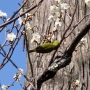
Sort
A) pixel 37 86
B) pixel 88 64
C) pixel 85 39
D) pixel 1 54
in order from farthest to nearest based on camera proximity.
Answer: pixel 88 64 → pixel 85 39 → pixel 1 54 → pixel 37 86

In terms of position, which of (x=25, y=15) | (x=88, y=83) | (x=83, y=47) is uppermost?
(x=25, y=15)

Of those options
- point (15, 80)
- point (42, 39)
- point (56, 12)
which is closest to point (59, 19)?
point (56, 12)

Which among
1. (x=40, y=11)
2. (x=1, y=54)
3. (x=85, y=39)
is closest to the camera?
(x=1, y=54)

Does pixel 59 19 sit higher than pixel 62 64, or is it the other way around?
pixel 59 19

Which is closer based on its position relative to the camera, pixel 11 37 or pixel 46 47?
pixel 46 47

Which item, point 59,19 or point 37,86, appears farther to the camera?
point 59,19

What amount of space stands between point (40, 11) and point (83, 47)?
41cm

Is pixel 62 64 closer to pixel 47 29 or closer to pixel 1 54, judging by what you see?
pixel 1 54

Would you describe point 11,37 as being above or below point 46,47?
above

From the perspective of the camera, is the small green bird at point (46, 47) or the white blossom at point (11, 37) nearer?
the small green bird at point (46, 47)

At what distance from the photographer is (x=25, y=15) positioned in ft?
6.53

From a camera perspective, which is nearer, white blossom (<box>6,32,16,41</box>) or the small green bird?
the small green bird

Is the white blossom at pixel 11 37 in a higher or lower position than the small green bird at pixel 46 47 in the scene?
higher

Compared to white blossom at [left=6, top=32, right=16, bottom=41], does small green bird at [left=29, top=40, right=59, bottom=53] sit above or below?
below
